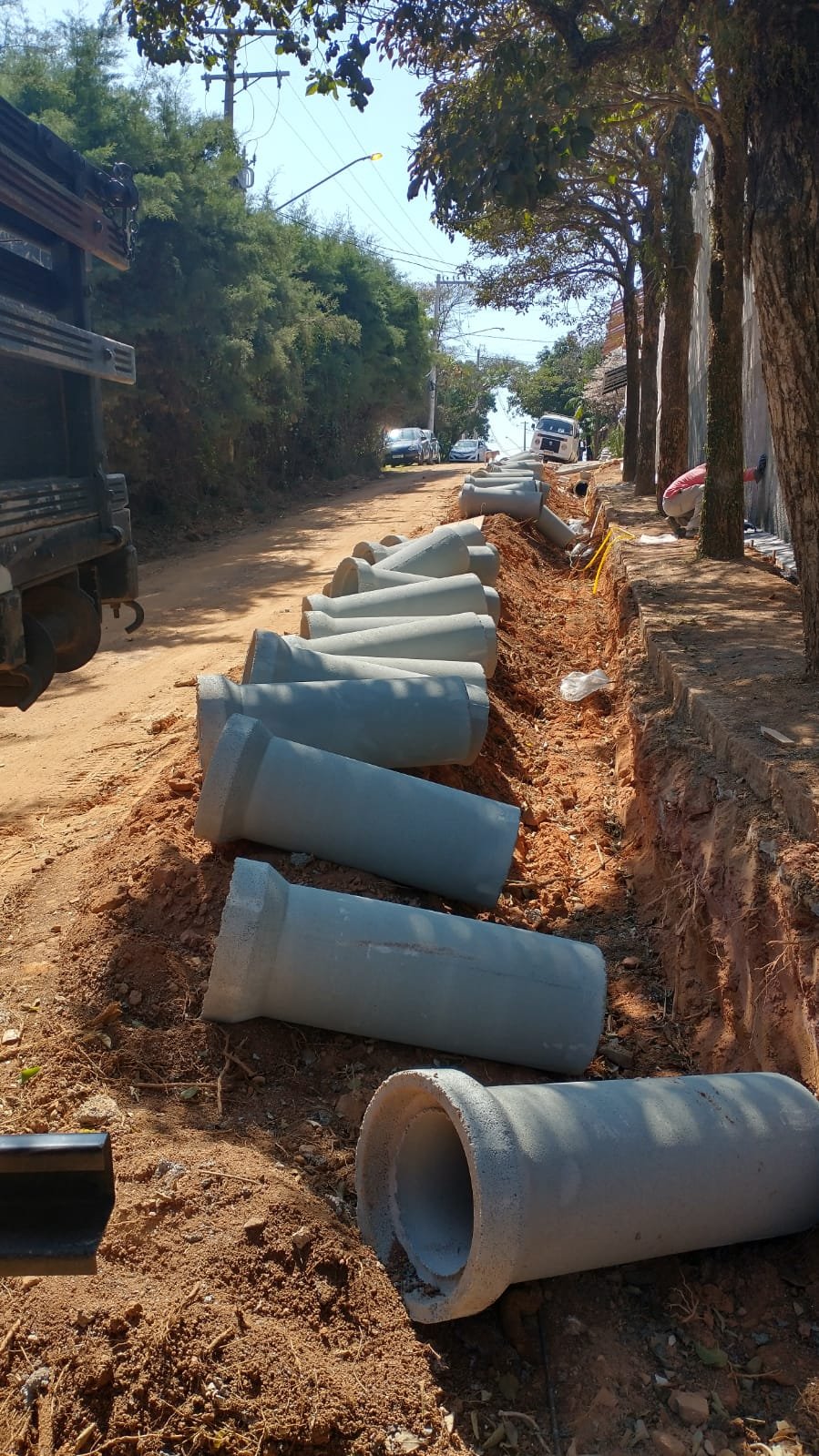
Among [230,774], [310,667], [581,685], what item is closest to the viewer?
[230,774]

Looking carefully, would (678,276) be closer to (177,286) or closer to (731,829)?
(177,286)

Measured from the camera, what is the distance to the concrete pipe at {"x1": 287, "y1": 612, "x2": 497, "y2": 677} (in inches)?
265

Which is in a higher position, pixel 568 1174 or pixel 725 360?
pixel 725 360

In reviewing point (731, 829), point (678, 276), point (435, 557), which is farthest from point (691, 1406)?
point (678, 276)

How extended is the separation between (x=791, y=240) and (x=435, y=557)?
177 inches

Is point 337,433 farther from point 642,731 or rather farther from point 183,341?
point 642,731

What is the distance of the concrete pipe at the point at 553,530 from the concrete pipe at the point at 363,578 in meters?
7.76

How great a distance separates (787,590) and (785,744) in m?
4.71

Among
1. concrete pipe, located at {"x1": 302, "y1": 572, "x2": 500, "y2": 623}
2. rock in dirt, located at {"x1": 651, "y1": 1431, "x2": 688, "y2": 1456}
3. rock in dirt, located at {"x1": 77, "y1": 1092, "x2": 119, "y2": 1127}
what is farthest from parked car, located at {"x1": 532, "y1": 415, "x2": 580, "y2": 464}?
rock in dirt, located at {"x1": 651, "y1": 1431, "x2": 688, "y2": 1456}

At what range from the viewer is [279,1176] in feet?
11.1

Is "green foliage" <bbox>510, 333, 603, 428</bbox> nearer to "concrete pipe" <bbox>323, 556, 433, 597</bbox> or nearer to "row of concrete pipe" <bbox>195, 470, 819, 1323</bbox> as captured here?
"concrete pipe" <bbox>323, 556, 433, 597</bbox>

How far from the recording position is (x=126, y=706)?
8664 mm

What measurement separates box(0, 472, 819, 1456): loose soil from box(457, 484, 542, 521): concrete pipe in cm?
1019

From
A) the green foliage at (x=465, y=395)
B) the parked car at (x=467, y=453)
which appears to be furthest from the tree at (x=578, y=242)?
the green foliage at (x=465, y=395)
